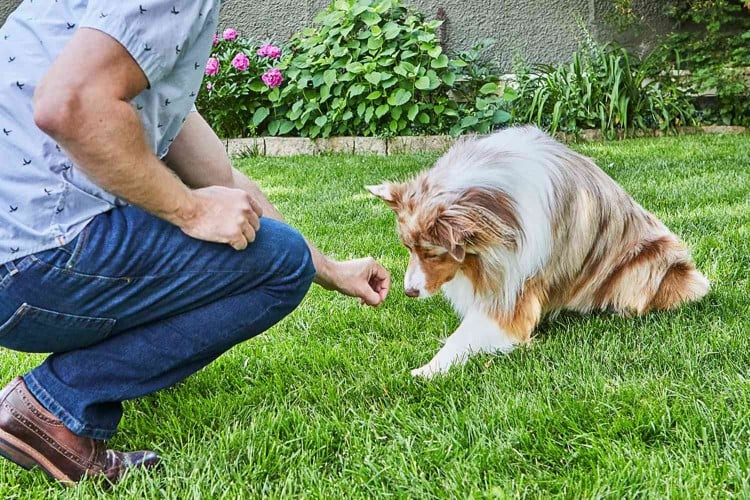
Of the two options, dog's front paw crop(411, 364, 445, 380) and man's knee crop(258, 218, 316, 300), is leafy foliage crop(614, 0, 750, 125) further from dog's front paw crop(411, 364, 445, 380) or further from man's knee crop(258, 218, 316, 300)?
man's knee crop(258, 218, 316, 300)

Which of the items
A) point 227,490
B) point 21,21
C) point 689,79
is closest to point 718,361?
point 227,490

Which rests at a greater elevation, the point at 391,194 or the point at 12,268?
the point at 12,268

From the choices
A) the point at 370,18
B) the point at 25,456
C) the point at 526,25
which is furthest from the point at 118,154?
the point at 526,25

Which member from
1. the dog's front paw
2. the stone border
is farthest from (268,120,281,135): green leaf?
the dog's front paw

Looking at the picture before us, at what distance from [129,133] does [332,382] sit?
4.30ft

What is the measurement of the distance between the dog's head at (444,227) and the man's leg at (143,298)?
29.7 inches

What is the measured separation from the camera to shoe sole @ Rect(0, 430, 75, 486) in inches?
76.2

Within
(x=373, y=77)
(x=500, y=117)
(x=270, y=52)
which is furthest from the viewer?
(x=270, y=52)

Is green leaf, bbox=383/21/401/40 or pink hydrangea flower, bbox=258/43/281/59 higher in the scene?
green leaf, bbox=383/21/401/40

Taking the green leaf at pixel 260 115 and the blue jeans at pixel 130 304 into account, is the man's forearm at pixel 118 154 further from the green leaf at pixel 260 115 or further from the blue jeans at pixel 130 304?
the green leaf at pixel 260 115

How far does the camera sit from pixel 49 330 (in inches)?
71.6

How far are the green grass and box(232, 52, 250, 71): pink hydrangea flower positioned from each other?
5.32m

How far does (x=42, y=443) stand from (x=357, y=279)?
1116 mm

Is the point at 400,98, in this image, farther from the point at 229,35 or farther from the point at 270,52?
the point at 229,35
